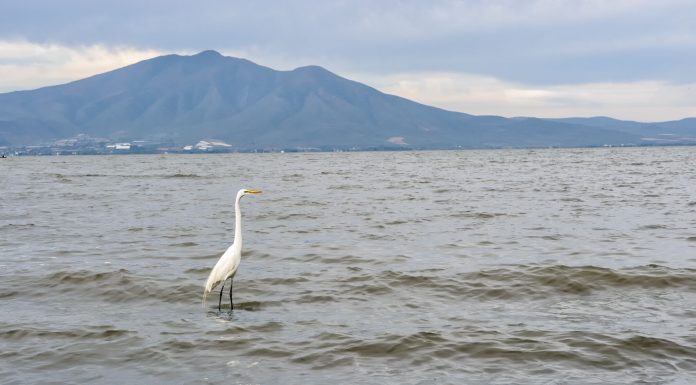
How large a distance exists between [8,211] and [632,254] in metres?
26.4

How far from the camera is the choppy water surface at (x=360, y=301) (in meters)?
9.33

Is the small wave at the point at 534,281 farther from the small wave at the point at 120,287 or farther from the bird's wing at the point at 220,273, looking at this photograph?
the small wave at the point at 120,287

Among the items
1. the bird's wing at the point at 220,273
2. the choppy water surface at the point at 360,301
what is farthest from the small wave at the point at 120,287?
the bird's wing at the point at 220,273

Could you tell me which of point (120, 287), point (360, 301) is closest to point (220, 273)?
point (360, 301)

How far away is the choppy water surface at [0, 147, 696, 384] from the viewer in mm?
9328

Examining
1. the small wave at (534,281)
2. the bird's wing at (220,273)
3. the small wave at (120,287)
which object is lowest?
the small wave at (120,287)

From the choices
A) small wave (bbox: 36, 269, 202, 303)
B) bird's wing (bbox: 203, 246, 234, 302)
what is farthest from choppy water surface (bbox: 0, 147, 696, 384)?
bird's wing (bbox: 203, 246, 234, 302)

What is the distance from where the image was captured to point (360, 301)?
13336 millimetres

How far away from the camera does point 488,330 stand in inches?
427

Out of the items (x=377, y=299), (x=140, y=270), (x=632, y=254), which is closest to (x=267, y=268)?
(x=140, y=270)

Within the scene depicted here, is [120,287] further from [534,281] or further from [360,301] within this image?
[534,281]

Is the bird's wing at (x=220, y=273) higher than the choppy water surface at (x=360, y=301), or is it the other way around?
the bird's wing at (x=220, y=273)

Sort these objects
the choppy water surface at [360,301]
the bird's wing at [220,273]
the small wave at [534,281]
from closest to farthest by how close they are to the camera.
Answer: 1. the choppy water surface at [360,301]
2. the bird's wing at [220,273]
3. the small wave at [534,281]

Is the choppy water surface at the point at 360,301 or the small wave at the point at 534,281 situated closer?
the choppy water surface at the point at 360,301
